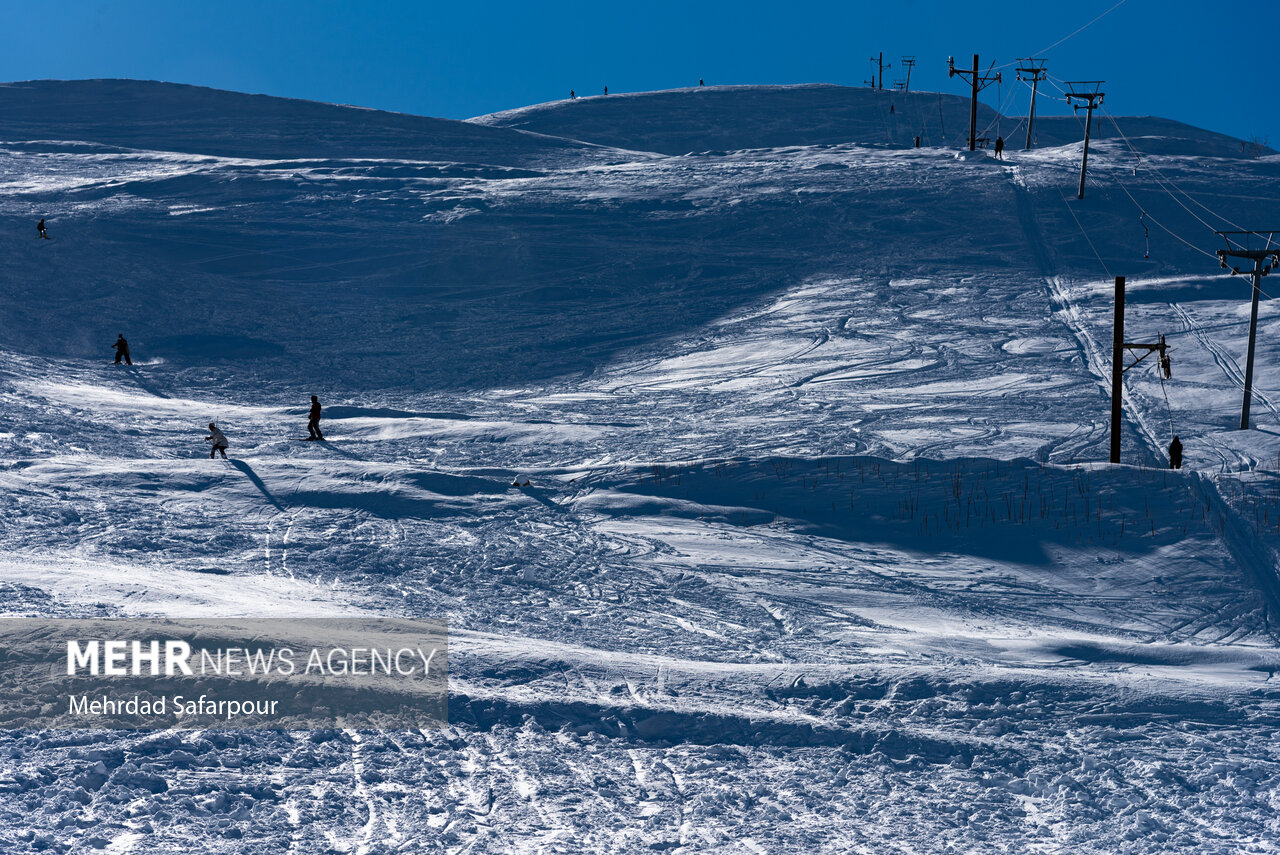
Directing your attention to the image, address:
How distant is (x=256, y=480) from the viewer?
1738 cm

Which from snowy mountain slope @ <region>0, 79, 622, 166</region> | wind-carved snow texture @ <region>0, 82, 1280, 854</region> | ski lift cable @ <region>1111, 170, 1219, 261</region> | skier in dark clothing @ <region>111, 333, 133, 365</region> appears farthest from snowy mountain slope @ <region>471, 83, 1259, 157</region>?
skier in dark clothing @ <region>111, 333, 133, 365</region>

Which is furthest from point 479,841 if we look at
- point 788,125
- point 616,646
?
point 788,125

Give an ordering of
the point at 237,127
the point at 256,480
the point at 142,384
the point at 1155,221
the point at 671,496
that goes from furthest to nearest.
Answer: the point at 237,127, the point at 1155,221, the point at 142,384, the point at 671,496, the point at 256,480

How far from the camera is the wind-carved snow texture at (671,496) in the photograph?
26.5 feet

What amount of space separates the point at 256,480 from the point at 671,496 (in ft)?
22.5

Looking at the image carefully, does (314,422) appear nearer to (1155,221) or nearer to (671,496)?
(671,496)

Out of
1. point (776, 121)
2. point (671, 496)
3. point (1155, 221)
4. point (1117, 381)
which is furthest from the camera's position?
point (776, 121)

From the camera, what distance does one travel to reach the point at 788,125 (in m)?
68.5

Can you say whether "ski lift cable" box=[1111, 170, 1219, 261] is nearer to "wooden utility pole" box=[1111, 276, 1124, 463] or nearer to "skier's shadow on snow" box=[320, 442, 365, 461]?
"wooden utility pole" box=[1111, 276, 1124, 463]

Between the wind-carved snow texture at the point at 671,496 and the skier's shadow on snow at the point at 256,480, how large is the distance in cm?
16

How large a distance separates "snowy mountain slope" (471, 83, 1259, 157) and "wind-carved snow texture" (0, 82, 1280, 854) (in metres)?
19.9

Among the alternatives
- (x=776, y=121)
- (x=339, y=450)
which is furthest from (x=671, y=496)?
(x=776, y=121)

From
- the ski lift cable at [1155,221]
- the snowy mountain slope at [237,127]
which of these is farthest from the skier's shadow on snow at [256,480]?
the snowy mountain slope at [237,127]

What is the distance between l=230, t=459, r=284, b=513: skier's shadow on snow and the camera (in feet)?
53.8
